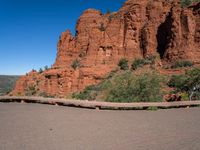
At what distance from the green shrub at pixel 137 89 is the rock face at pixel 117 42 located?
30.3 meters

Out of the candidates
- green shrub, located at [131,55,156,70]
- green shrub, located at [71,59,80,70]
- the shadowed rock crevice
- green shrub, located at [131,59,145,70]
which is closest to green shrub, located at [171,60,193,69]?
green shrub, located at [131,55,156,70]

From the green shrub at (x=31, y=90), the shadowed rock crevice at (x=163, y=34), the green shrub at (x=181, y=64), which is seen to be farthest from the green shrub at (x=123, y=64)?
the green shrub at (x=31, y=90)

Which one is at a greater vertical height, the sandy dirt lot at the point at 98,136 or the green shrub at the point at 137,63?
the green shrub at the point at 137,63

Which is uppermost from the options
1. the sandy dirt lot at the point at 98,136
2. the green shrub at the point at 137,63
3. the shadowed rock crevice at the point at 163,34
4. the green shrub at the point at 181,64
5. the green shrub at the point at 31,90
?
the shadowed rock crevice at the point at 163,34

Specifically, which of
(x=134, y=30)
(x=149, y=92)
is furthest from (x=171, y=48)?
→ (x=149, y=92)

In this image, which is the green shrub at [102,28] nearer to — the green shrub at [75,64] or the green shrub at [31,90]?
the green shrub at [75,64]

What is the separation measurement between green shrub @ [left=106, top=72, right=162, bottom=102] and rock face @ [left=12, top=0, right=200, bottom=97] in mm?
30253

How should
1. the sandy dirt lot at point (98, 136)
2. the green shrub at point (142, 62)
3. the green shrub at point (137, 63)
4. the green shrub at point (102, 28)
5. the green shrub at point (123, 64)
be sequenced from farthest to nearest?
the green shrub at point (102, 28) < the green shrub at point (123, 64) < the green shrub at point (137, 63) < the green shrub at point (142, 62) < the sandy dirt lot at point (98, 136)

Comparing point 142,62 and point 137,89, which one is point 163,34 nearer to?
point 142,62

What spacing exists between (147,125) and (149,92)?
32.4 feet

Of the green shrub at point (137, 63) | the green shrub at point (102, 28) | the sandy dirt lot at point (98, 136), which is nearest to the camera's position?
the sandy dirt lot at point (98, 136)

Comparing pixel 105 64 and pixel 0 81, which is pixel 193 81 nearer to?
pixel 105 64

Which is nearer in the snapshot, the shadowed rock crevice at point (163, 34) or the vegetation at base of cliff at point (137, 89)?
the vegetation at base of cliff at point (137, 89)

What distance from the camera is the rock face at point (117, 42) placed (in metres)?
50.8
